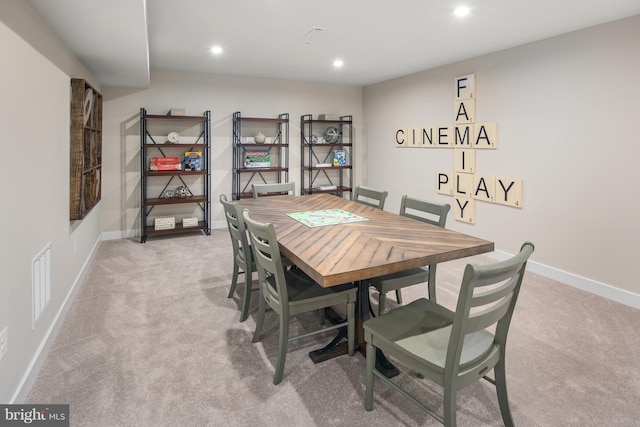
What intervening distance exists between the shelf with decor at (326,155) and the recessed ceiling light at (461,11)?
320 cm

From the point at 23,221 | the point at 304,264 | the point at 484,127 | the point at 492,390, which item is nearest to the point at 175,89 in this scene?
the point at 23,221

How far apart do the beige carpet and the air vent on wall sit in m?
0.31

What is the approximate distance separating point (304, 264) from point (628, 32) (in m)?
3.28

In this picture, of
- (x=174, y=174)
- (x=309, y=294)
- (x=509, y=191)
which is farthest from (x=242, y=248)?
(x=509, y=191)

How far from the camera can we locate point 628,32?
2961 mm

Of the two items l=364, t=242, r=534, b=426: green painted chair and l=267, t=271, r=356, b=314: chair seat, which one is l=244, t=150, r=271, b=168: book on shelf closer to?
l=267, t=271, r=356, b=314: chair seat

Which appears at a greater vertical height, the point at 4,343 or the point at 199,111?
the point at 199,111

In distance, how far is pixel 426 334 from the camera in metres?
1.60

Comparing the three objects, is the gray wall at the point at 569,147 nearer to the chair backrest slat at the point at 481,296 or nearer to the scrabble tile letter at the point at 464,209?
the scrabble tile letter at the point at 464,209

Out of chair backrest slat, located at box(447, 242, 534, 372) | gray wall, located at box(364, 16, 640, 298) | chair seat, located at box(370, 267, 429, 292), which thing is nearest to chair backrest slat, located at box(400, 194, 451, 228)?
chair seat, located at box(370, 267, 429, 292)

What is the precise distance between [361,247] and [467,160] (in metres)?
3.09

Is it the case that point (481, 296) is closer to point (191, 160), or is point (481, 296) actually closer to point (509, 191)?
point (509, 191)

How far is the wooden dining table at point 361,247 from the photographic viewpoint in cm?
165

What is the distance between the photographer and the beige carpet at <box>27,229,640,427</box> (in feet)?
5.69
